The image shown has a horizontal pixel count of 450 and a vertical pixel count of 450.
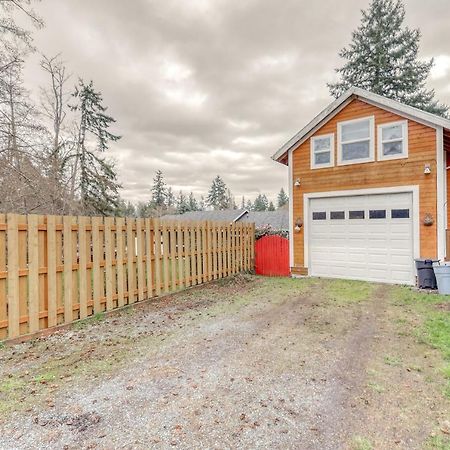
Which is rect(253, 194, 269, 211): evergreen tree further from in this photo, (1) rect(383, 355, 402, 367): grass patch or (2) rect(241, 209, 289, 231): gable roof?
(1) rect(383, 355, 402, 367): grass patch

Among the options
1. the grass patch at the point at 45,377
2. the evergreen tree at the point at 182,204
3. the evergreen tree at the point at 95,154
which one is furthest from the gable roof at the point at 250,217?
the grass patch at the point at 45,377

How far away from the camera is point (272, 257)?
11102 mm

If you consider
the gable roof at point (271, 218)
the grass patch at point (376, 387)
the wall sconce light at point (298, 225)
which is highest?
the gable roof at point (271, 218)

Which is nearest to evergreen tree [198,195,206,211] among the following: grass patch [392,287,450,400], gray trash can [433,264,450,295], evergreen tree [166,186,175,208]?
evergreen tree [166,186,175,208]

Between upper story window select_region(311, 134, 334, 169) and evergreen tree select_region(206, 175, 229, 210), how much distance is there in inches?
2025

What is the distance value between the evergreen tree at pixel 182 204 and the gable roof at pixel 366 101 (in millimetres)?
43187

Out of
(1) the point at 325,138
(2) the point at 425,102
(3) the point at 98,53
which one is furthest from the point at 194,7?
(2) the point at 425,102

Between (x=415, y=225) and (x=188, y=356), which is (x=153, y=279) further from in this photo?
(x=415, y=225)

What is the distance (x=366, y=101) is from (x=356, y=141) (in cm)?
124

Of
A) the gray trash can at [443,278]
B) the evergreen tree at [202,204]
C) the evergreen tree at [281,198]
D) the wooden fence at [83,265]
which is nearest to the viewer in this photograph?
A: the wooden fence at [83,265]

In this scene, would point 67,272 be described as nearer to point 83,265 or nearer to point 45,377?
point 83,265

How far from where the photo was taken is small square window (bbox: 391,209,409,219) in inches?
→ 342

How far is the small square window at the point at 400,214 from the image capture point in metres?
8.69

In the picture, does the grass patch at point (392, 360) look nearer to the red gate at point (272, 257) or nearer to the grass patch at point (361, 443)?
the grass patch at point (361, 443)
